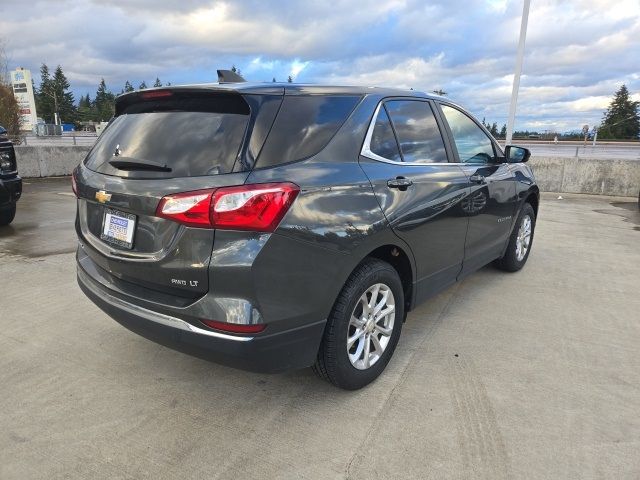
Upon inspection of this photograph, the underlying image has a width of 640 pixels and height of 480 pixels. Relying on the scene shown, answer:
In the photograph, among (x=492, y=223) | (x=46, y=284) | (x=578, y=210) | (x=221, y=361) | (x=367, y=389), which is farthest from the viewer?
(x=578, y=210)

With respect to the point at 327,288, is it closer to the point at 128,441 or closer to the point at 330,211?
the point at 330,211

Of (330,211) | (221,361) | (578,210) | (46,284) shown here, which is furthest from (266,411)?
(578,210)

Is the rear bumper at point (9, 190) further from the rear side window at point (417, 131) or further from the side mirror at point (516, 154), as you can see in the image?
the side mirror at point (516, 154)

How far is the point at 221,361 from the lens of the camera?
2.30 meters

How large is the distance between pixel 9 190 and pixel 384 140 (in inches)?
221

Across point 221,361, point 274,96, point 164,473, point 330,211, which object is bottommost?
point 164,473

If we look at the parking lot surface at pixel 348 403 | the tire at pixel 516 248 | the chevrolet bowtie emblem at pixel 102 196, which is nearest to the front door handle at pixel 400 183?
the parking lot surface at pixel 348 403

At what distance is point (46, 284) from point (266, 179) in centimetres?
337

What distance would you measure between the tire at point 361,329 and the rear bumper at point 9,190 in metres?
5.60

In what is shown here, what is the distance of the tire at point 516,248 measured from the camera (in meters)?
4.96

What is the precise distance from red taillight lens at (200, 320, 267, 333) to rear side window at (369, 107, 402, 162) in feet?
4.07

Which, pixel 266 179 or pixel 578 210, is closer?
pixel 266 179

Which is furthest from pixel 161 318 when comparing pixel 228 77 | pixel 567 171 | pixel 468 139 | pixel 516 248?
pixel 567 171

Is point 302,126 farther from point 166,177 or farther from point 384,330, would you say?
point 384,330
